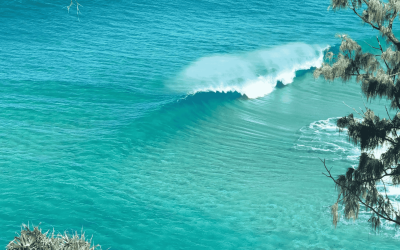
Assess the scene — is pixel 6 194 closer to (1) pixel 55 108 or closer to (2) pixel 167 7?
(1) pixel 55 108

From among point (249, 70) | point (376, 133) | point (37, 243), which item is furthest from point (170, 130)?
point (37, 243)

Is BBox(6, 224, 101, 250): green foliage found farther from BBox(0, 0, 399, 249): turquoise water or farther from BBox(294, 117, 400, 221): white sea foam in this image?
BBox(294, 117, 400, 221): white sea foam

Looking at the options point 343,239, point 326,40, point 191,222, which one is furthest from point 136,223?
point 326,40

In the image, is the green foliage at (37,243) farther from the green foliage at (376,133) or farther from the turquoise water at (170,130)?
the green foliage at (376,133)

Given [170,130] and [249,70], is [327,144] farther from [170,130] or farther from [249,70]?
[249,70]

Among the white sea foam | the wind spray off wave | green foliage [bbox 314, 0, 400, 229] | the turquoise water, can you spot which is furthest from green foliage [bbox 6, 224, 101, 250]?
the wind spray off wave
